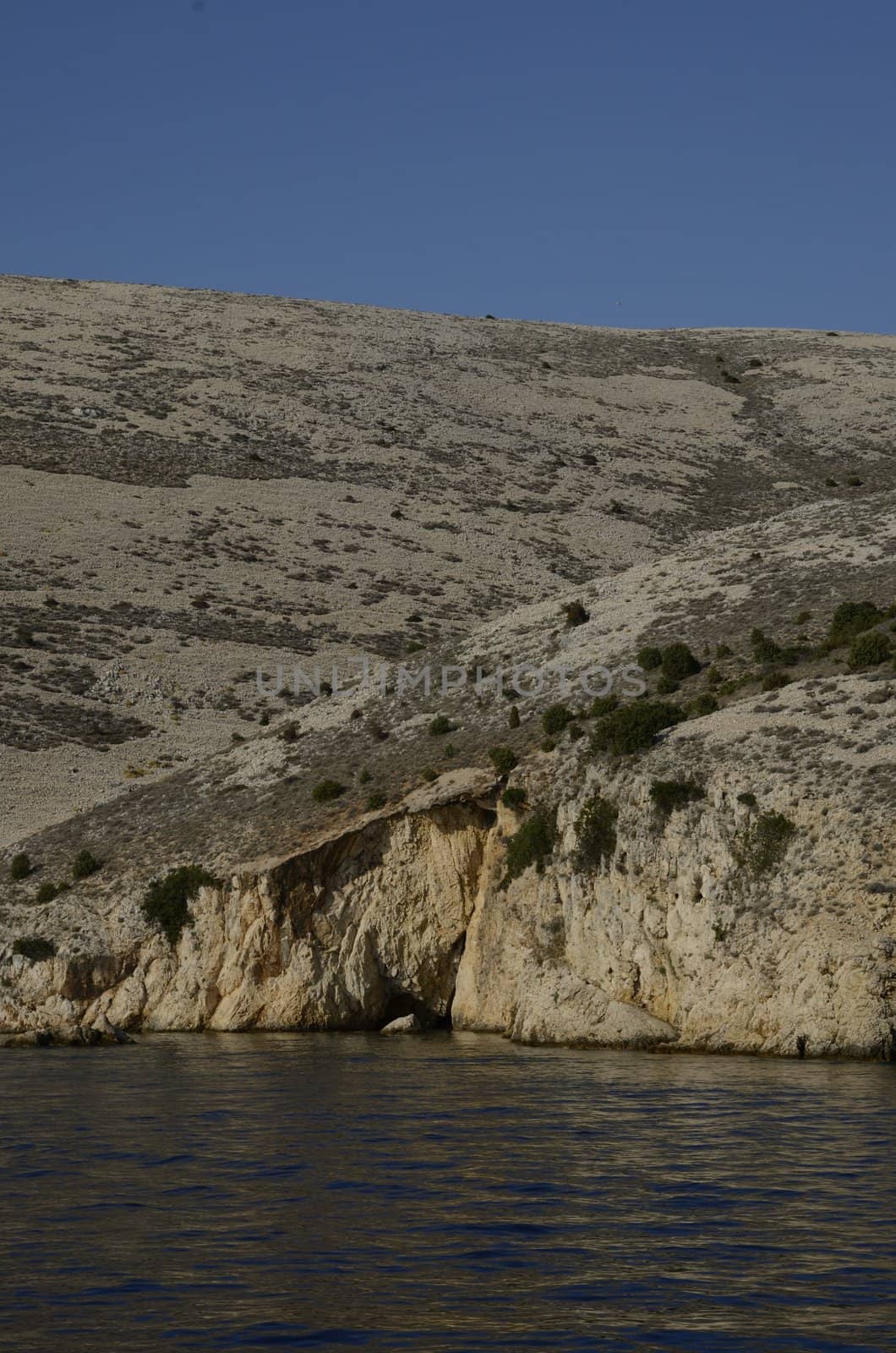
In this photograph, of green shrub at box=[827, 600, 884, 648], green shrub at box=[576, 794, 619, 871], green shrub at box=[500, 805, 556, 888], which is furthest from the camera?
green shrub at box=[827, 600, 884, 648]

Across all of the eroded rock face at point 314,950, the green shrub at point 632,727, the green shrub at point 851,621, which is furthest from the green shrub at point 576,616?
the green shrub at point 632,727

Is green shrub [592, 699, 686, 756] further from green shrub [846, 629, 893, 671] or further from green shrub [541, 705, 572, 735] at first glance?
green shrub [846, 629, 893, 671]

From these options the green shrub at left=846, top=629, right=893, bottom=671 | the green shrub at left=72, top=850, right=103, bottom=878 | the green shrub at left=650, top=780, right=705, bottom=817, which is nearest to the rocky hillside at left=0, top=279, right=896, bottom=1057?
the green shrub at left=650, top=780, right=705, bottom=817

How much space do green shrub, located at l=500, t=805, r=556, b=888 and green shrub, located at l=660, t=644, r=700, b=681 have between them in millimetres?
7187

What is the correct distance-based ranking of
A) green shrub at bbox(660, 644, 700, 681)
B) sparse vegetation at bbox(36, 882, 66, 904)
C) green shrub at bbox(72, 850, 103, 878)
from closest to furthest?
green shrub at bbox(660, 644, 700, 681)
sparse vegetation at bbox(36, 882, 66, 904)
green shrub at bbox(72, 850, 103, 878)

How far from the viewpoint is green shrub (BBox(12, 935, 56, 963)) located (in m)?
47.2

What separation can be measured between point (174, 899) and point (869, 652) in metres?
20.0

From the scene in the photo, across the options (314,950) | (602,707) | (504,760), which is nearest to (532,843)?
(504,760)

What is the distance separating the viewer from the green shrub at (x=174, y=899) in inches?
1865

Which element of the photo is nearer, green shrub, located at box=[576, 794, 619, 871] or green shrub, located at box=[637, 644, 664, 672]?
green shrub, located at box=[576, 794, 619, 871]

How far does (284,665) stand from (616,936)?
45494 millimetres

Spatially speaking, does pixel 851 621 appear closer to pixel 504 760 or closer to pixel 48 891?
pixel 504 760

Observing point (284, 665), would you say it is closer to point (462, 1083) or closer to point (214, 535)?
point (214, 535)

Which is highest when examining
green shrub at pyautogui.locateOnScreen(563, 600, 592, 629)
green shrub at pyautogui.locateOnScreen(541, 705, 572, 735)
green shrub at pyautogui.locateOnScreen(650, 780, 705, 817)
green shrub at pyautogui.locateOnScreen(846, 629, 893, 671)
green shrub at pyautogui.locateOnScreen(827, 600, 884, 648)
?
green shrub at pyautogui.locateOnScreen(563, 600, 592, 629)
